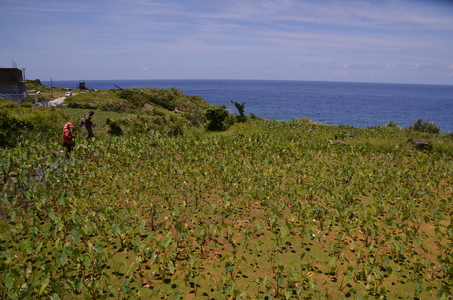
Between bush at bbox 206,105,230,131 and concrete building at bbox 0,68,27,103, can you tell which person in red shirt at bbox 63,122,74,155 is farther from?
concrete building at bbox 0,68,27,103

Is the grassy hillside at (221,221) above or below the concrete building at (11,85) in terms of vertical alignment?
below

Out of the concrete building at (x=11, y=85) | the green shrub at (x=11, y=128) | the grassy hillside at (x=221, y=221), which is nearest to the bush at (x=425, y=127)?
the grassy hillside at (x=221, y=221)

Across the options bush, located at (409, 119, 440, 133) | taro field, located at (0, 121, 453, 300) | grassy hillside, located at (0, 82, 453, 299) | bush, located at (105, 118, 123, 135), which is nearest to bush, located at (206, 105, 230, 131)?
bush, located at (105, 118, 123, 135)

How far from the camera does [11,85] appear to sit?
128 feet

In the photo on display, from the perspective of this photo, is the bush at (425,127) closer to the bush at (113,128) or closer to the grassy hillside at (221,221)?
the grassy hillside at (221,221)

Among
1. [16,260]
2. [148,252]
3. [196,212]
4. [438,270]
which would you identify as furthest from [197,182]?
[438,270]

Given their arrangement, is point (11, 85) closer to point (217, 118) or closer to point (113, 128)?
point (113, 128)

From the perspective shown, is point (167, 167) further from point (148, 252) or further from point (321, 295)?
point (321, 295)

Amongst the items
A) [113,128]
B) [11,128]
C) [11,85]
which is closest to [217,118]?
[113,128]

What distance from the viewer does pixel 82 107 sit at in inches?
1442

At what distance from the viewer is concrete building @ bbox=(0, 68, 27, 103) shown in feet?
125

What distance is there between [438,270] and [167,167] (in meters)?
9.00

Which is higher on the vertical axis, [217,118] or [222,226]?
[217,118]

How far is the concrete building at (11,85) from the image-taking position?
125 feet
